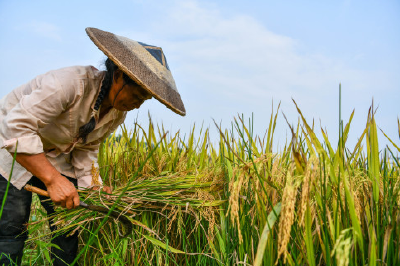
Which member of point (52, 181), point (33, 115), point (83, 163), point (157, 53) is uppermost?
point (157, 53)

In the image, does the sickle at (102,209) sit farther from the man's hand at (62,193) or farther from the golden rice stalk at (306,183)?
the golden rice stalk at (306,183)

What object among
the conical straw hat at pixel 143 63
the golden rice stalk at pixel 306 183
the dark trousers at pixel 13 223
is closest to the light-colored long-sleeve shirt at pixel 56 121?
the dark trousers at pixel 13 223

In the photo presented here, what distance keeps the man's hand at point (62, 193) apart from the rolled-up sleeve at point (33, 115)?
0.20 meters

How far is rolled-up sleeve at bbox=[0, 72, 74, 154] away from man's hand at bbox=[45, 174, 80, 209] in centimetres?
20

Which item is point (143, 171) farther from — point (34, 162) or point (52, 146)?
point (34, 162)

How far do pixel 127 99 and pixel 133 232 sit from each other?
903 mm

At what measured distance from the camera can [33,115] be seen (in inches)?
82.4

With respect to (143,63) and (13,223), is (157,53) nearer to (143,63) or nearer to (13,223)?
(143,63)

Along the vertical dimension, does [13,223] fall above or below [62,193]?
below

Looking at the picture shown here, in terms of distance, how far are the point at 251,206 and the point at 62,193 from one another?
1.00 meters

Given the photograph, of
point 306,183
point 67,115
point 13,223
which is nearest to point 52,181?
point 67,115

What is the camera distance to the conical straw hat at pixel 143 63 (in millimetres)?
2068

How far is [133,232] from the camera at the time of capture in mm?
2508

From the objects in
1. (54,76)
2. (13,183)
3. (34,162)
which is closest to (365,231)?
(34,162)
